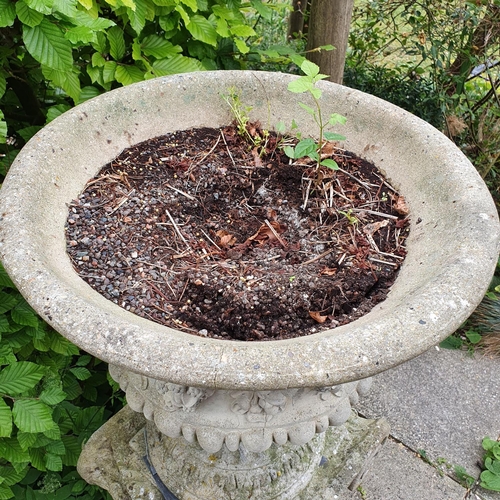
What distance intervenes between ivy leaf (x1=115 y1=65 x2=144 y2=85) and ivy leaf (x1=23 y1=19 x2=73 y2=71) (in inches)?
13.1

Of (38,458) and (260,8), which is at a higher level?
(260,8)

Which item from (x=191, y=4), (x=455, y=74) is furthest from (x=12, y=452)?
(x=455, y=74)

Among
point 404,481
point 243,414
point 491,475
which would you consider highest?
point 243,414

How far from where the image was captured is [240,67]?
231 cm

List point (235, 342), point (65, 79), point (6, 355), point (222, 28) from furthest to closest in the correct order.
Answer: point (222, 28)
point (6, 355)
point (65, 79)
point (235, 342)

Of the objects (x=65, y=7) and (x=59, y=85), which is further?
(x=59, y=85)

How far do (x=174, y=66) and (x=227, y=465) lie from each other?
1501mm

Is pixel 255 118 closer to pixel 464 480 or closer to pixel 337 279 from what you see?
pixel 337 279

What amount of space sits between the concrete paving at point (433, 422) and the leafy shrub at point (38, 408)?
48.9 inches

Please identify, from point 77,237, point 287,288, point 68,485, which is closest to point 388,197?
point 287,288

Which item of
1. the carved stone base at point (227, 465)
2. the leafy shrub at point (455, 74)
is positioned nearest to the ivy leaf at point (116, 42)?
the carved stone base at point (227, 465)

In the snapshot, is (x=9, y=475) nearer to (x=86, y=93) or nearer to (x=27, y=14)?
(x=86, y=93)

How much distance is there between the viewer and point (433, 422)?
7.69 feet

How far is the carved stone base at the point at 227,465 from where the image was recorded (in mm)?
1775
